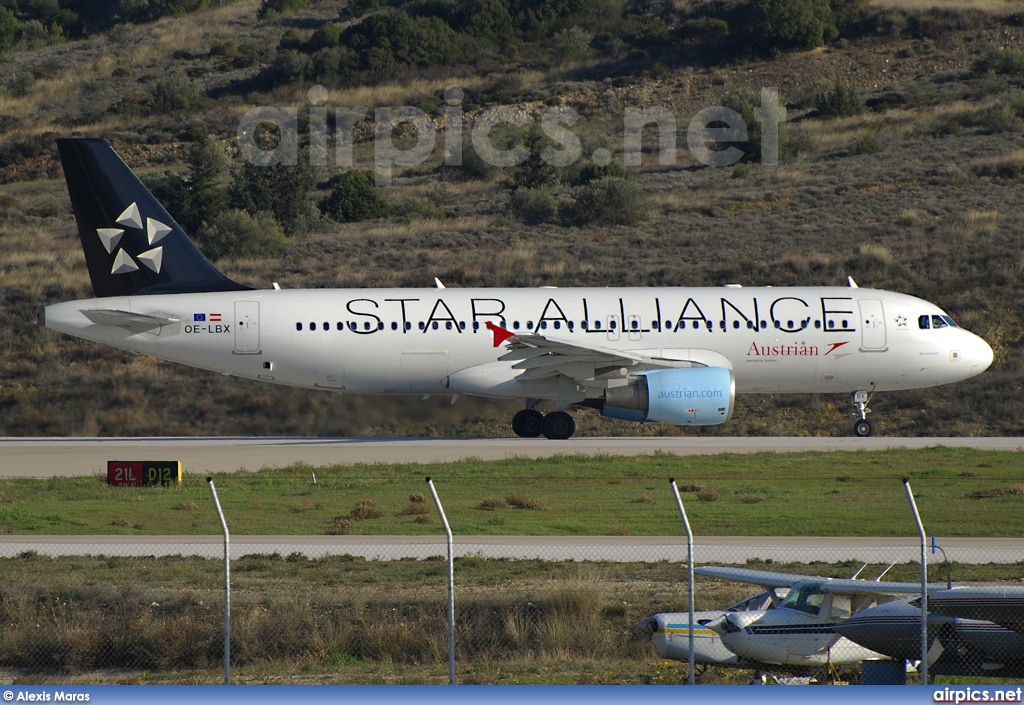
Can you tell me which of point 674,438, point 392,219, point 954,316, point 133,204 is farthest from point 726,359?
point 392,219

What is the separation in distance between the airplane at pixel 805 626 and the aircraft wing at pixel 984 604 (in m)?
0.60

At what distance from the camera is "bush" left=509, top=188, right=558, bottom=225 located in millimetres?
70062

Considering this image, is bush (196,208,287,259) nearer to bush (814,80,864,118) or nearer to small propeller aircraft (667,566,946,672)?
bush (814,80,864,118)

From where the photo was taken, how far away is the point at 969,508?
2486 centimetres

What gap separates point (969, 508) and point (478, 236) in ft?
142

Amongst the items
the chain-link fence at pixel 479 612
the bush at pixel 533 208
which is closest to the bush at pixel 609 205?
the bush at pixel 533 208

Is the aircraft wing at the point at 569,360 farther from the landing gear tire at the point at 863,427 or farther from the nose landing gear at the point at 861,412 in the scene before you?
the landing gear tire at the point at 863,427

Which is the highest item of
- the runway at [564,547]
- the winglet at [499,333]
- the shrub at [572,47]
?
the shrub at [572,47]

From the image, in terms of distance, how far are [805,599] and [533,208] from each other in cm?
5692

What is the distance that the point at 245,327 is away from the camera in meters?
35.2

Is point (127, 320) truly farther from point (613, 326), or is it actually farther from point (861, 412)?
point (861, 412)

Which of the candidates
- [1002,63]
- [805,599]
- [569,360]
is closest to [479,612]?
[805,599]

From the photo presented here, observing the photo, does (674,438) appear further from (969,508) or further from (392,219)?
(392,219)

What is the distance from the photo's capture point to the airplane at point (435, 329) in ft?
115
